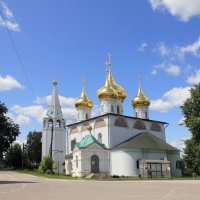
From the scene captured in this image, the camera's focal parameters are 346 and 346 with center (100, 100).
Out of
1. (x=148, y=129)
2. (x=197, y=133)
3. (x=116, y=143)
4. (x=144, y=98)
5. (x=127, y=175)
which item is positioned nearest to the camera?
(x=197, y=133)

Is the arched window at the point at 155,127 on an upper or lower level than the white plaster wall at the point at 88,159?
upper

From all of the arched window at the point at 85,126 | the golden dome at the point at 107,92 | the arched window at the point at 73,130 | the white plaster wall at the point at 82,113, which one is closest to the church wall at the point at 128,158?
the arched window at the point at 85,126

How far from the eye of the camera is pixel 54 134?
56125 mm

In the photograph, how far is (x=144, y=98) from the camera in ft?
184

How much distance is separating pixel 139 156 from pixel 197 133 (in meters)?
9.29

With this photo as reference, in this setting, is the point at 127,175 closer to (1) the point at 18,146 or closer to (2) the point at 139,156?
(2) the point at 139,156

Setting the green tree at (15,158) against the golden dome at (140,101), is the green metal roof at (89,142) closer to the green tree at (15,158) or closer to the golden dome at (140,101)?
the golden dome at (140,101)

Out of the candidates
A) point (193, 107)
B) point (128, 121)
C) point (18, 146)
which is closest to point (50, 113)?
point (128, 121)

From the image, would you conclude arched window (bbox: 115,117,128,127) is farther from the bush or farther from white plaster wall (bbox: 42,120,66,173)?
white plaster wall (bbox: 42,120,66,173)

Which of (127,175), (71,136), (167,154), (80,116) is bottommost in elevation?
(127,175)

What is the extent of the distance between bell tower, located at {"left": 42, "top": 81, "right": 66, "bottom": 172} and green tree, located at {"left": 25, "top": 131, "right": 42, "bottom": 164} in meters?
28.9

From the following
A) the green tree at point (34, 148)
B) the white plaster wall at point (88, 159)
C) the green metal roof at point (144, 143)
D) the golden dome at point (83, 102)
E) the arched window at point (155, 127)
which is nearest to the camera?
the white plaster wall at point (88, 159)

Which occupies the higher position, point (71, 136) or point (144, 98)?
point (144, 98)

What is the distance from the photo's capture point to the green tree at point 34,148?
276 feet
